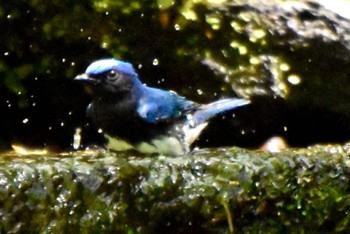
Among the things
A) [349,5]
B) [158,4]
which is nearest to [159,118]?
[158,4]

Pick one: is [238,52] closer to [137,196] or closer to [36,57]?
[36,57]

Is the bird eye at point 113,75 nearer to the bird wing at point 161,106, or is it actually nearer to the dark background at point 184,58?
the bird wing at point 161,106

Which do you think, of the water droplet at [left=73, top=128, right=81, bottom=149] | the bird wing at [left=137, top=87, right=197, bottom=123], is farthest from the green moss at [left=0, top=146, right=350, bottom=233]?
the water droplet at [left=73, top=128, right=81, bottom=149]

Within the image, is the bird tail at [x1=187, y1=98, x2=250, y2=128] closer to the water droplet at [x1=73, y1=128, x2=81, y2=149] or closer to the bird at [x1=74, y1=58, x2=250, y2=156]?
the bird at [x1=74, y1=58, x2=250, y2=156]

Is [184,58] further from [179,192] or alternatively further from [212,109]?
[179,192]

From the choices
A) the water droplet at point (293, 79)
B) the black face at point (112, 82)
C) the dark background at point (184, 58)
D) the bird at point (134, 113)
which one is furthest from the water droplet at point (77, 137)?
the water droplet at point (293, 79)

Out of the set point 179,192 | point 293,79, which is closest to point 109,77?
point 293,79
